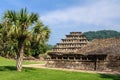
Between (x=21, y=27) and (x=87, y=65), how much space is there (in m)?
13.1

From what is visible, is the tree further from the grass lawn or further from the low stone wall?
the low stone wall

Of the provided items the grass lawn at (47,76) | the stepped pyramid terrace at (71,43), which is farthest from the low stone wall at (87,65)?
the stepped pyramid terrace at (71,43)

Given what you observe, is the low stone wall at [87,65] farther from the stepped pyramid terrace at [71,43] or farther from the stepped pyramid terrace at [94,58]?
the stepped pyramid terrace at [71,43]

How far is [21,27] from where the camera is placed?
3016cm

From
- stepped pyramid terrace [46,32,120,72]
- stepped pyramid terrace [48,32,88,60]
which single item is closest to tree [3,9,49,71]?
stepped pyramid terrace [46,32,120,72]

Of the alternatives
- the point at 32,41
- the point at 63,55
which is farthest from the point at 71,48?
the point at 32,41

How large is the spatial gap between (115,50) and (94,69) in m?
4.18

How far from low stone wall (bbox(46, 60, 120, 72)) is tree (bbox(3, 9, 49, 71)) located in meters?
10.5

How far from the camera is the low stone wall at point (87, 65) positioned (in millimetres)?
36594

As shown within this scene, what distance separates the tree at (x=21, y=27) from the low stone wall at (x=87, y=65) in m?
10.5

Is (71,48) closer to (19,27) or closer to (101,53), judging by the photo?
(101,53)

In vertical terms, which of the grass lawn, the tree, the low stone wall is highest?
the tree

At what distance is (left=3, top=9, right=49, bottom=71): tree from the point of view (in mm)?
29891

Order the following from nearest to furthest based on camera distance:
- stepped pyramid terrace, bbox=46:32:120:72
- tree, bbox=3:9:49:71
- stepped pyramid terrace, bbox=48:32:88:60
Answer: tree, bbox=3:9:49:71 → stepped pyramid terrace, bbox=46:32:120:72 → stepped pyramid terrace, bbox=48:32:88:60
